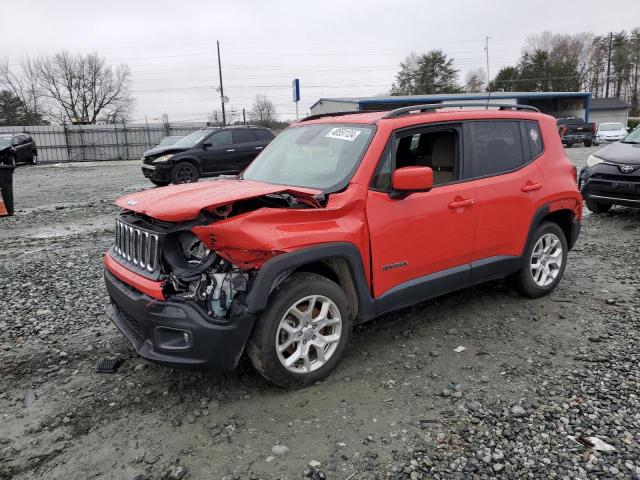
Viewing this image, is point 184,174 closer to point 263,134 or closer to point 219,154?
point 219,154

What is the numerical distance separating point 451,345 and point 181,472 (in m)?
2.24

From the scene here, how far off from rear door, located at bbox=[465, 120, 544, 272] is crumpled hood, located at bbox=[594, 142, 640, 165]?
4423 millimetres

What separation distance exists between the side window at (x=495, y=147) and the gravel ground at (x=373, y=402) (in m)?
1.30

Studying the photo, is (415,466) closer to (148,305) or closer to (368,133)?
(148,305)

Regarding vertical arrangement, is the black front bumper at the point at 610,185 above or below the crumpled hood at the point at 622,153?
below

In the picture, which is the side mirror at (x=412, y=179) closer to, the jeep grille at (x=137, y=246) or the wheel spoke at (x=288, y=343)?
the wheel spoke at (x=288, y=343)

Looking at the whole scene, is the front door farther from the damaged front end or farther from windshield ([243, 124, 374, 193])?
the damaged front end

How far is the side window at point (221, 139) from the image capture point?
47.2 feet

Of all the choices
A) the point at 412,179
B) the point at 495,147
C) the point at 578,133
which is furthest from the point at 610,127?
the point at 412,179

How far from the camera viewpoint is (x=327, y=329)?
343cm

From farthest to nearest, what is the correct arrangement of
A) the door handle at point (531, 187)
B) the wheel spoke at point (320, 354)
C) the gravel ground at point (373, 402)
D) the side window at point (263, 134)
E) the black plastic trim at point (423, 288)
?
the side window at point (263, 134) → the door handle at point (531, 187) → the black plastic trim at point (423, 288) → the wheel spoke at point (320, 354) → the gravel ground at point (373, 402)

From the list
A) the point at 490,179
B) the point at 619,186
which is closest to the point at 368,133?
the point at 490,179

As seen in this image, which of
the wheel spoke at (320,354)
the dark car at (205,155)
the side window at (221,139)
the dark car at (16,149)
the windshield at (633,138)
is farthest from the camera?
the dark car at (16,149)

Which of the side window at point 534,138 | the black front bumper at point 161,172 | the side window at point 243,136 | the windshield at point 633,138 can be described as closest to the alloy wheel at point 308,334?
the side window at point 534,138
